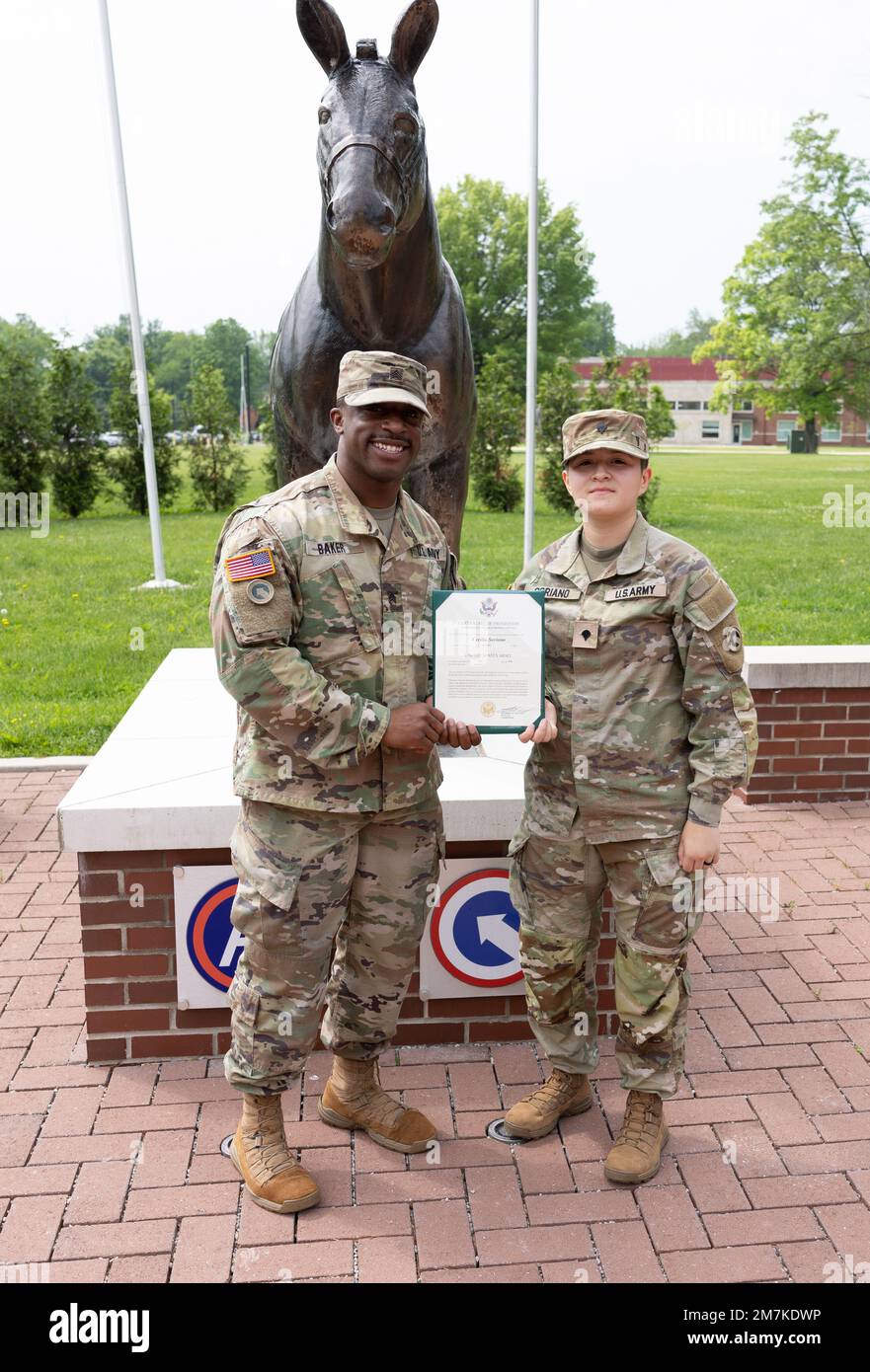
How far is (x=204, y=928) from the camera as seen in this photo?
3.57m

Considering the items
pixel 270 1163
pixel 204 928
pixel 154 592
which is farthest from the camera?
pixel 154 592

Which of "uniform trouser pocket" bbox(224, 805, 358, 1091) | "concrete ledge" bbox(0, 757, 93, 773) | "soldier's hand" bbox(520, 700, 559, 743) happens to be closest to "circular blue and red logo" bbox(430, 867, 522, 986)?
"uniform trouser pocket" bbox(224, 805, 358, 1091)

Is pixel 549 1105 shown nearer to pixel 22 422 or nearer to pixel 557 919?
pixel 557 919

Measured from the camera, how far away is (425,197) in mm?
3537

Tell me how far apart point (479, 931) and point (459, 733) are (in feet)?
4.09

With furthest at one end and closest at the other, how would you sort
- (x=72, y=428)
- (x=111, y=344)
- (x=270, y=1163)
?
1. (x=111, y=344)
2. (x=72, y=428)
3. (x=270, y=1163)

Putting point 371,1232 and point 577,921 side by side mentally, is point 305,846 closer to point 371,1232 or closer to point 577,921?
point 577,921

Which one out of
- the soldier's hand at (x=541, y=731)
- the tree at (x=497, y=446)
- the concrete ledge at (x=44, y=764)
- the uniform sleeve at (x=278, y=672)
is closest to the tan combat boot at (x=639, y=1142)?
the soldier's hand at (x=541, y=731)

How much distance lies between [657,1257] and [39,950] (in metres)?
2.79

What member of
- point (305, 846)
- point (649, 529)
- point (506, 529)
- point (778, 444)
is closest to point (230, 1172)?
point (305, 846)

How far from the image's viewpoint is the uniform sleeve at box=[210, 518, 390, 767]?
261cm

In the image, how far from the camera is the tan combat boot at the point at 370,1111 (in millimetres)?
3203

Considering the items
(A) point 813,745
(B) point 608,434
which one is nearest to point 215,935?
(B) point 608,434

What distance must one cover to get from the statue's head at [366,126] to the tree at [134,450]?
19.0 metres
